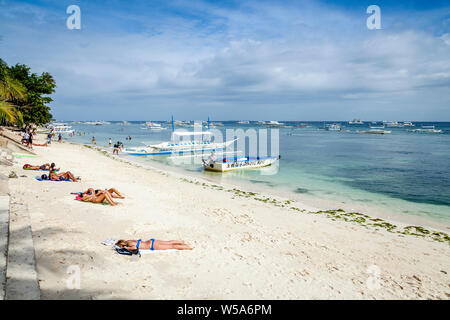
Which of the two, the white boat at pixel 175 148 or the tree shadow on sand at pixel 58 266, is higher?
the white boat at pixel 175 148

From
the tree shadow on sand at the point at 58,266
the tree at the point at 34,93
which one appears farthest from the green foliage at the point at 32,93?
the tree shadow on sand at the point at 58,266

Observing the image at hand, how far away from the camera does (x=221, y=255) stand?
6965 mm

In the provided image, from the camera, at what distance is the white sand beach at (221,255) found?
531 centimetres

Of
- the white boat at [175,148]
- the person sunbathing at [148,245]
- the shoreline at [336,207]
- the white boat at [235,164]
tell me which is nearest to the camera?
the person sunbathing at [148,245]

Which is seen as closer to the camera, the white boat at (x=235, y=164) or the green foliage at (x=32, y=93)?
the white boat at (x=235, y=164)

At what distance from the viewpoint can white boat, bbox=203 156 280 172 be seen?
2691 cm

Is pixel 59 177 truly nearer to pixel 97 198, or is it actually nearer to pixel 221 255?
pixel 97 198

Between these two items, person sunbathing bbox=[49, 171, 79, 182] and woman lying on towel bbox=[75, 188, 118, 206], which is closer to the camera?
woman lying on towel bbox=[75, 188, 118, 206]

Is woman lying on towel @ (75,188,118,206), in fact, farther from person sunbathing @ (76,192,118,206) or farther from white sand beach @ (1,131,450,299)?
white sand beach @ (1,131,450,299)

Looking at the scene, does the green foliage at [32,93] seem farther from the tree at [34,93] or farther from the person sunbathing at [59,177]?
the person sunbathing at [59,177]

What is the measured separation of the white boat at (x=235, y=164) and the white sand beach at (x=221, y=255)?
15098 millimetres

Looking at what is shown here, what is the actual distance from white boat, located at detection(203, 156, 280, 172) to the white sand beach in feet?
49.5

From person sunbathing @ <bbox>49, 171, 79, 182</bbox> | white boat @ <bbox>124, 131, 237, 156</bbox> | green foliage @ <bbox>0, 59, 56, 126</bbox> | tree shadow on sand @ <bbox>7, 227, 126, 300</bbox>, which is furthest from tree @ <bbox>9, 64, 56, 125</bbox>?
tree shadow on sand @ <bbox>7, 227, 126, 300</bbox>
